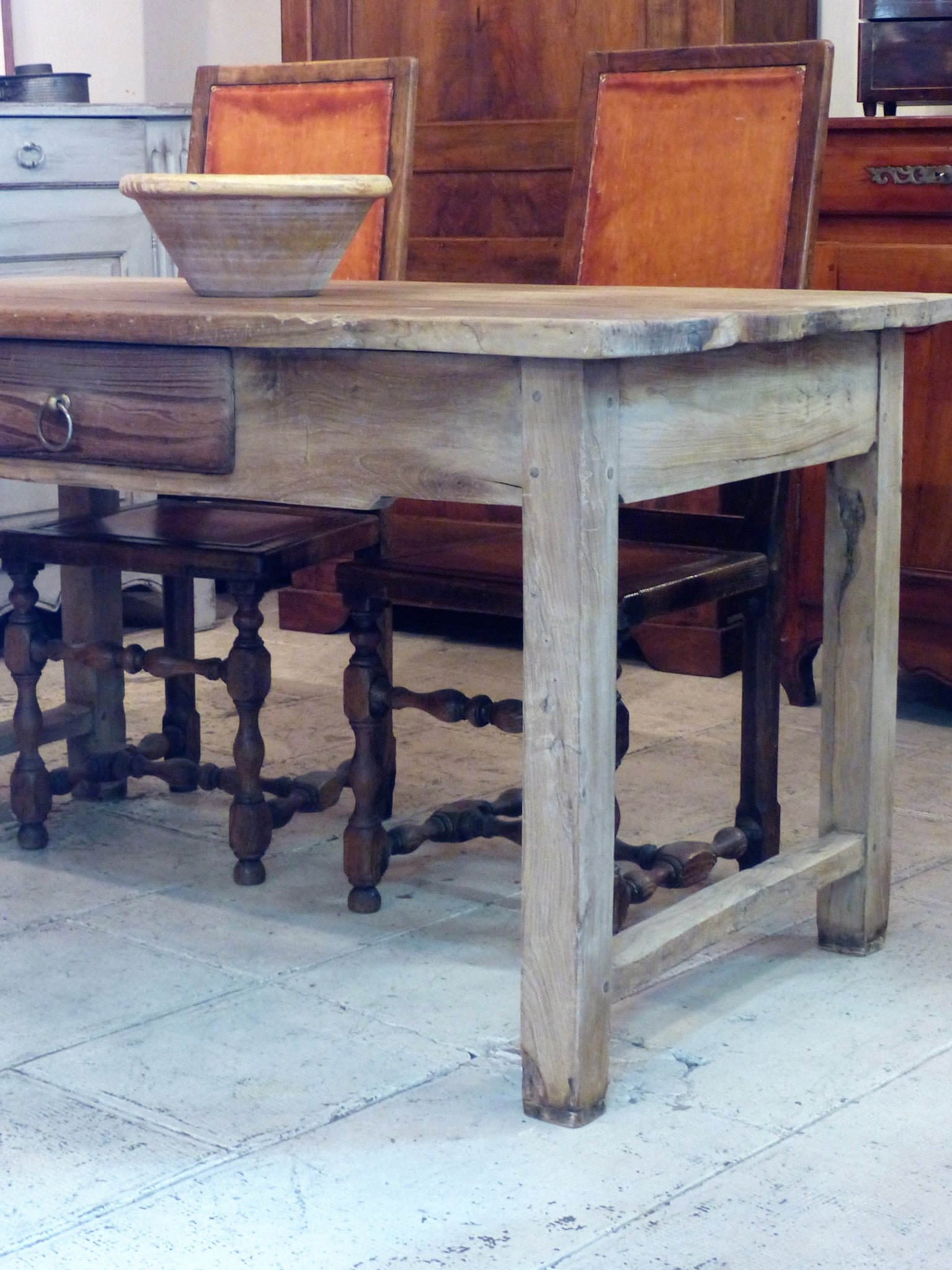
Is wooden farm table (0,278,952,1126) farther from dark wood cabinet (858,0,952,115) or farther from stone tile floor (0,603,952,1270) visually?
dark wood cabinet (858,0,952,115)

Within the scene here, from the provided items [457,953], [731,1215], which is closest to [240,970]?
[457,953]

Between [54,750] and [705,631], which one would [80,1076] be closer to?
[54,750]

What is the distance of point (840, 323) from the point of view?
1623 mm

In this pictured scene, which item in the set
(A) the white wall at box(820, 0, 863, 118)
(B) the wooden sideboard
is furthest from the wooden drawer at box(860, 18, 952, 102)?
(A) the white wall at box(820, 0, 863, 118)

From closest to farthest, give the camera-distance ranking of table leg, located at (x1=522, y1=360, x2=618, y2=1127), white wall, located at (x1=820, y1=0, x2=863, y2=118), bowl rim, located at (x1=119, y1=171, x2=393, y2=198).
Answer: table leg, located at (x1=522, y1=360, x2=618, y2=1127) → bowl rim, located at (x1=119, y1=171, x2=393, y2=198) → white wall, located at (x1=820, y1=0, x2=863, y2=118)

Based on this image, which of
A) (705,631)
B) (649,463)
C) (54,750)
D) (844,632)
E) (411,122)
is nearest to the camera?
(649,463)

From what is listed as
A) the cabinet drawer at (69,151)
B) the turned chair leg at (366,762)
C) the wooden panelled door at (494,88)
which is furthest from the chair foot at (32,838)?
the wooden panelled door at (494,88)

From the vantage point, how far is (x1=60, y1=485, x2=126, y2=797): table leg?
247 centimetres

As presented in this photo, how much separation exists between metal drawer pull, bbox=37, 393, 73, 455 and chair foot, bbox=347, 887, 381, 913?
2.25 ft

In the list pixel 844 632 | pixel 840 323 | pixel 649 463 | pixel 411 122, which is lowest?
pixel 844 632

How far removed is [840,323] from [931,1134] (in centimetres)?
74

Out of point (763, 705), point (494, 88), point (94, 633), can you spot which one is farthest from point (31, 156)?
point (763, 705)

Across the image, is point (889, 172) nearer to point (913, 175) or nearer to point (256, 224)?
point (913, 175)

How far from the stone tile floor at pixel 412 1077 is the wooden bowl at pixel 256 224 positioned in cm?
75
